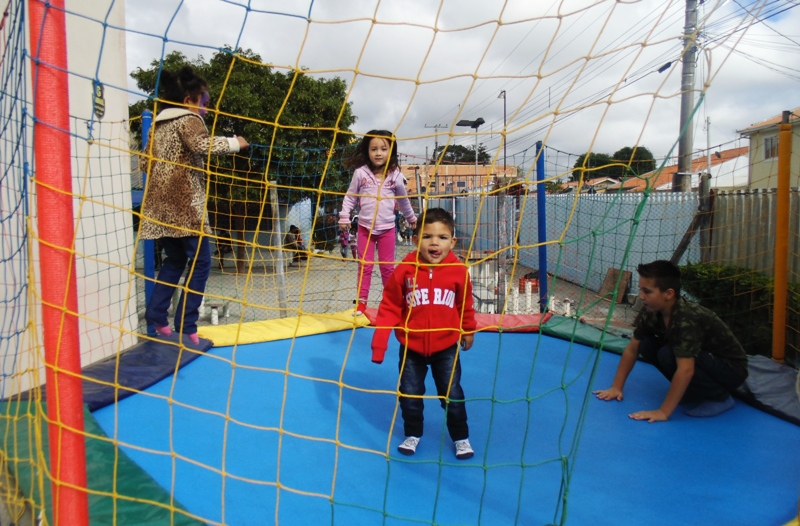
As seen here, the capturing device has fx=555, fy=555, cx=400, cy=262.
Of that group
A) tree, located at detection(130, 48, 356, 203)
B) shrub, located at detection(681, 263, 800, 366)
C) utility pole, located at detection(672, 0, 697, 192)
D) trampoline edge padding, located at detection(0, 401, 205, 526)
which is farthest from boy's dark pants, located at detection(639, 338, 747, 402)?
tree, located at detection(130, 48, 356, 203)

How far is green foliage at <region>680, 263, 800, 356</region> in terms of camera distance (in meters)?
3.82

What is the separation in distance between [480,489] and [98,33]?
112 inches

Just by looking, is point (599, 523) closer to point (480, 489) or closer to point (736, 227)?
point (480, 489)

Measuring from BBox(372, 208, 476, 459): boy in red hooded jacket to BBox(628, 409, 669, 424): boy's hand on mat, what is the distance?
2.63 feet

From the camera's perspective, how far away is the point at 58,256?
1289 mm

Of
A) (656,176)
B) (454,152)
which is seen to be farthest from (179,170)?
(454,152)

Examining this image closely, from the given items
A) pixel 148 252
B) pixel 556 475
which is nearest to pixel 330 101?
pixel 148 252

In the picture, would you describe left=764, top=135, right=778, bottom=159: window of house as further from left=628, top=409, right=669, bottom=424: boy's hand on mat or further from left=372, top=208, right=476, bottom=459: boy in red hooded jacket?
left=372, top=208, right=476, bottom=459: boy in red hooded jacket

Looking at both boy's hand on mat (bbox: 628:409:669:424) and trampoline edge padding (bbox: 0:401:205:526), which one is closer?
trampoline edge padding (bbox: 0:401:205:526)

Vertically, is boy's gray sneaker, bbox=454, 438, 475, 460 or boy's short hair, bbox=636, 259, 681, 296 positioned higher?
boy's short hair, bbox=636, 259, 681, 296

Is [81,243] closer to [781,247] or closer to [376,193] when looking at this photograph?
[376,193]

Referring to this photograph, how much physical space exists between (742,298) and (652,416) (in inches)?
103

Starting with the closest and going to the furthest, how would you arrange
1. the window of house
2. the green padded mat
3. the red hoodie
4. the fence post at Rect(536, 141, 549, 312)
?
the red hoodie
the green padded mat
the fence post at Rect(536, 141, 549, 312)
the window of house

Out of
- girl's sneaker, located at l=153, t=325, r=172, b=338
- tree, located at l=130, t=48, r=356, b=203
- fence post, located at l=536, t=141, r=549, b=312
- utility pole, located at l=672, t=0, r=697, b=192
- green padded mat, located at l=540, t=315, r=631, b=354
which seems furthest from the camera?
tree, located at l=130, t=48, r=356, b=203
